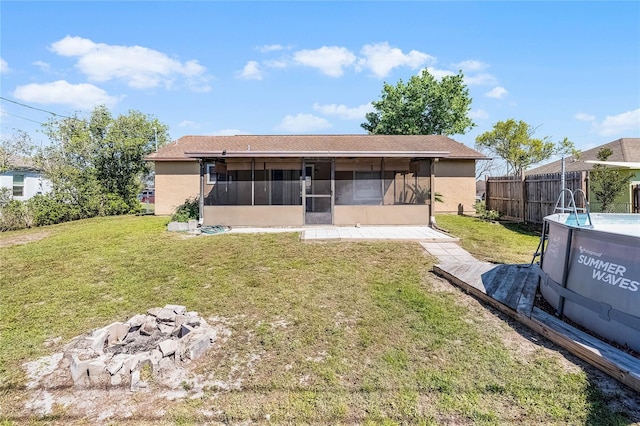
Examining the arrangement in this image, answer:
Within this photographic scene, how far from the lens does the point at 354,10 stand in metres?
10.2

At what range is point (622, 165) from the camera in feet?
26.4

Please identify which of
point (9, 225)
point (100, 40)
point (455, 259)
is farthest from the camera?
point (100, 40)

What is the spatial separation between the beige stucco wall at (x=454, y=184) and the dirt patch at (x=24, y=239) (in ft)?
49.3

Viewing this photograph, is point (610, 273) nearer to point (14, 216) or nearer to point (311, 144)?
point (311, 144)

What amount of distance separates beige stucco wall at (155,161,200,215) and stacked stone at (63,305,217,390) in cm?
1156

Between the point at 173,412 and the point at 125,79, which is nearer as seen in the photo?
the point at 173,412

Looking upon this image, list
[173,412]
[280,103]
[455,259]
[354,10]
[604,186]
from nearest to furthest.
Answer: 1. [173,412]
2. [455,259]
3. [604,186]
4. [354,10]
5. [280,103]

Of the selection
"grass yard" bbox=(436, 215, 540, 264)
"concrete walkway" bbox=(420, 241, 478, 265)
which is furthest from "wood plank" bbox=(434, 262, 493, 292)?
"grass yard" bbox=(436, 215, 540, 264)

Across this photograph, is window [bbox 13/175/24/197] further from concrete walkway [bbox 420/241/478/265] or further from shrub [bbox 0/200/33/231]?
concrete walkway [bbox 420/241/478/265]

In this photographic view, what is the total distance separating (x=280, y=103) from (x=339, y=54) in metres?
4.84

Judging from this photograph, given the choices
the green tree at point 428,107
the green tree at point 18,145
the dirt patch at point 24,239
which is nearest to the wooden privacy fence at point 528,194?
the green tree at point 428,107

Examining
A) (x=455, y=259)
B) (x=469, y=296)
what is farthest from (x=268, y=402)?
(x=455, y=259)

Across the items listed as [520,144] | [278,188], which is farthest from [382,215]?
[520,144]

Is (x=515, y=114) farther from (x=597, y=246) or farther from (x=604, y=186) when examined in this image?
(x=597, y=246)
